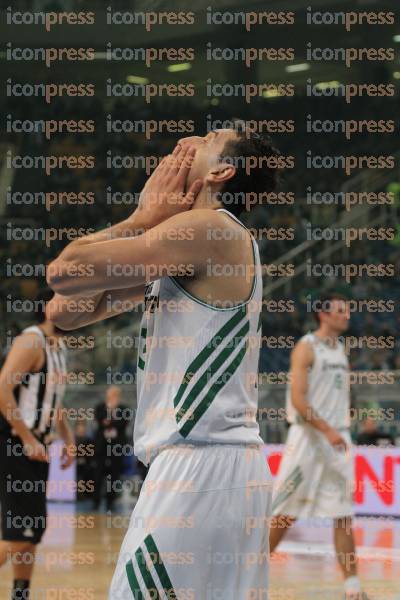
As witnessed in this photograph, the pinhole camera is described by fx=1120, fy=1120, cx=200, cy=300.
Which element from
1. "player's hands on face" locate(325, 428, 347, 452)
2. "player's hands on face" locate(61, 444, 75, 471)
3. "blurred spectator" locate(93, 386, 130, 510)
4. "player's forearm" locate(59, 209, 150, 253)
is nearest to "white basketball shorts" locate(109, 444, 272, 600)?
"player's forearm" locate(59, 209, 150, 253)

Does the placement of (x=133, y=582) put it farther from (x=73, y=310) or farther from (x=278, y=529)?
(x=278, y=529)

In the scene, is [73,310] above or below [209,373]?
above

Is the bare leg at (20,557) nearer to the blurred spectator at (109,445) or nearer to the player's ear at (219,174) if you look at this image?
the player's ear at (219,174)

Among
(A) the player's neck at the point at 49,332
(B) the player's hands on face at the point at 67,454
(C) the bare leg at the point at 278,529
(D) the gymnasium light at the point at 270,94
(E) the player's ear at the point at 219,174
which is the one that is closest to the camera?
(E) the player's ear at the point at 219,174

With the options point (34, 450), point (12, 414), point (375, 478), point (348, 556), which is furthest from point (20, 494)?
point (375, 478)

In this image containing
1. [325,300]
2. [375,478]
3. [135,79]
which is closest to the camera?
[325,300]

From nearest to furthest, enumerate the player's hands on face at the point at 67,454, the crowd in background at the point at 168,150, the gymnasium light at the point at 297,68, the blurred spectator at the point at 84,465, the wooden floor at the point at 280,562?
1. the player's hands on face at the point at 67,454
2. the wooden floor at the point at 280,562
3. the blurred spectator at the point at 84,465
4. the crowd in background at the point at 168,150
5. the gymnasium light at the point at 297,68

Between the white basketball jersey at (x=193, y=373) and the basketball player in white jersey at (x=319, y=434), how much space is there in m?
4.97

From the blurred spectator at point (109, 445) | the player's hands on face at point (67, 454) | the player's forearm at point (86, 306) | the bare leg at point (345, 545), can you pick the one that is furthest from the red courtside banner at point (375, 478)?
the player's forearm at point (86, 306)

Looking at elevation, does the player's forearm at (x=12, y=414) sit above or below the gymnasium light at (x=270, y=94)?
below

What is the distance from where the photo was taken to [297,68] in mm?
27578

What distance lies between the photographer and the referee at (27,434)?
678cm

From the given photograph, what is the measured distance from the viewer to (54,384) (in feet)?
23.6

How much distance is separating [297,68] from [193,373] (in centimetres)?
2500
